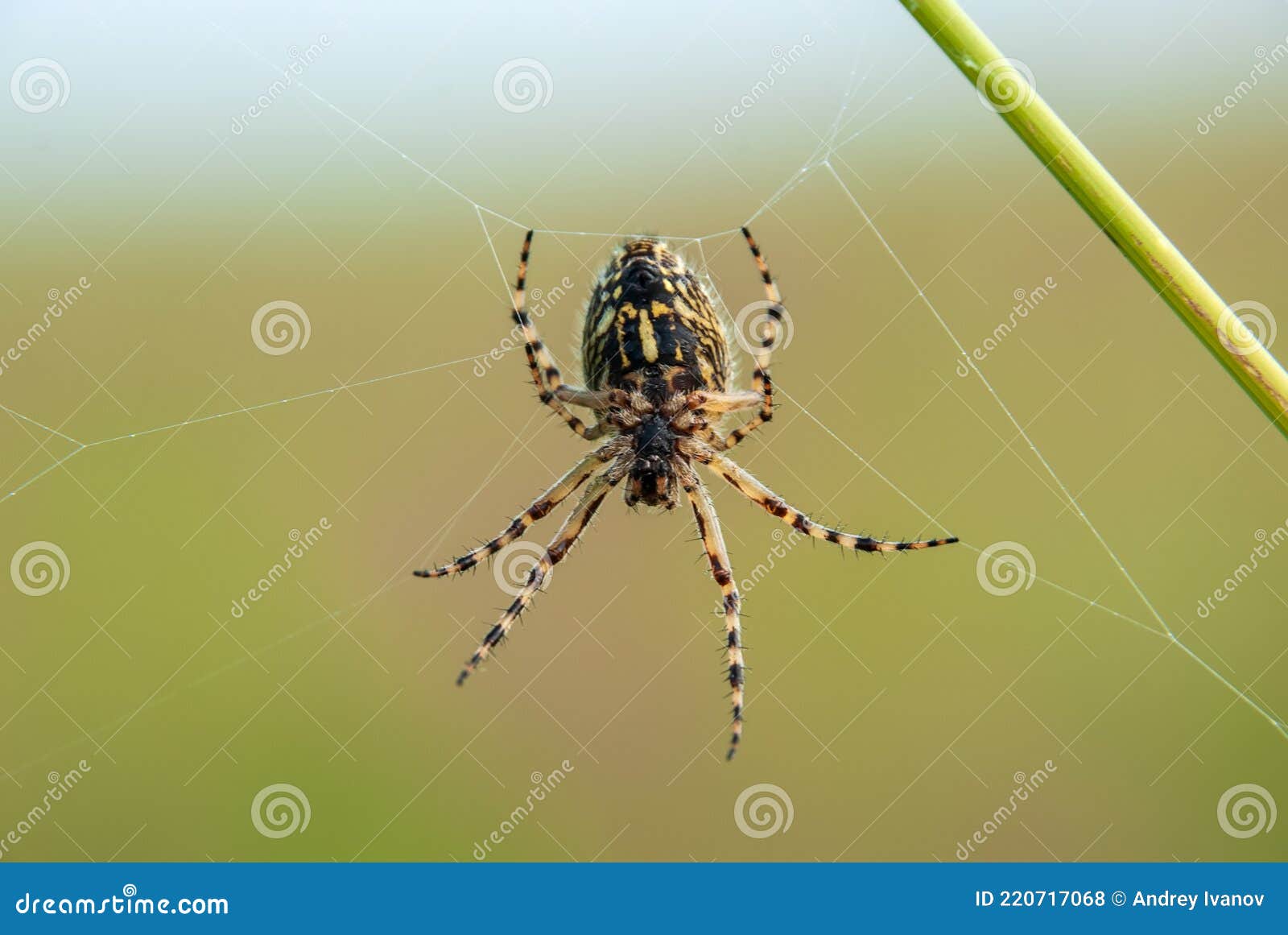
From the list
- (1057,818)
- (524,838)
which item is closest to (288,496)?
(524,838)

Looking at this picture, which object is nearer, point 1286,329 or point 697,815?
point 697,815

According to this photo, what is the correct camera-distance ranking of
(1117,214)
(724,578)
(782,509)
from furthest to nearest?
(724,578), (782,509), (1117,214)

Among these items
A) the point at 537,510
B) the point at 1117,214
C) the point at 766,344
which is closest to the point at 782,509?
the point at 766,344

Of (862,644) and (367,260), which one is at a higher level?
(367,260)

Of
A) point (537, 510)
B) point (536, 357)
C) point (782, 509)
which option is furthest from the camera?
point (782, 509)

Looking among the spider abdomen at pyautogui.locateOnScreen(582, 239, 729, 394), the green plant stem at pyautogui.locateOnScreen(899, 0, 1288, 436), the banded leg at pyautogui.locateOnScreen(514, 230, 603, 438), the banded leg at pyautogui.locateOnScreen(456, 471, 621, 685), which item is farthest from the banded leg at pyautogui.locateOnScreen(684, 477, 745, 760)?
the green plant stem at pyautogui.locateOnScreen(899, 0, 1288, 436)

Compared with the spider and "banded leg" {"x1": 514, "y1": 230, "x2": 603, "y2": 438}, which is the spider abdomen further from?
"banded leg" {"x1": 514, "y1": 230, "x2": 603, "y2": 438}

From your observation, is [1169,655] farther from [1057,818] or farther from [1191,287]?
[1191,287]

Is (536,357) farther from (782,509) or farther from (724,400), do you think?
(782,509)
